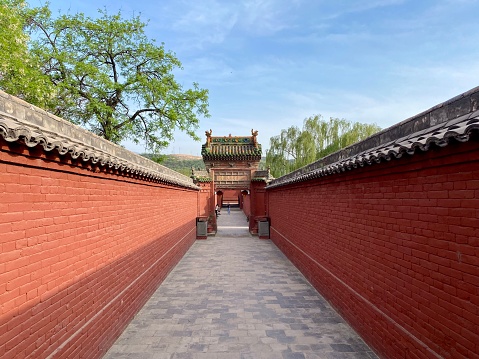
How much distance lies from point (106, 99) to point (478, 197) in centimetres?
1636

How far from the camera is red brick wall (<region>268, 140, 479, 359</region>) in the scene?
265 centimetres

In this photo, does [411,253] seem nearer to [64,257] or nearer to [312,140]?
[64,257]

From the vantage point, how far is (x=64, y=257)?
3.40 metres

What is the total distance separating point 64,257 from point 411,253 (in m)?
3.86

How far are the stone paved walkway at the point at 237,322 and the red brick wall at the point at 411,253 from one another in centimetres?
52

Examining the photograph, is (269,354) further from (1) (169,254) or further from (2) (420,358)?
(1) (169,254)

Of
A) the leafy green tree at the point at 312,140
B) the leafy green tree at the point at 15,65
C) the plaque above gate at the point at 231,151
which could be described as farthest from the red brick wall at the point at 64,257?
the leafy green tree at the point at 312,140

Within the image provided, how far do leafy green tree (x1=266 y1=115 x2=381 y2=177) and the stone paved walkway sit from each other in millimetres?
17629

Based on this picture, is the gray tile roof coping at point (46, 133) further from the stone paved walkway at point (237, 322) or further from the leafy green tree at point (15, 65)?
the leafy green tree at point (15, 65)

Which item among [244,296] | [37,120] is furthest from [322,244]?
[37,120]

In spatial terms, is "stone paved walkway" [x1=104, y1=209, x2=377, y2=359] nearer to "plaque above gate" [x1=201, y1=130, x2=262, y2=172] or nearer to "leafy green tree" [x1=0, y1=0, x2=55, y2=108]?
"leafy green tree" [x1=0, y1=0, x2=55, y2=108]

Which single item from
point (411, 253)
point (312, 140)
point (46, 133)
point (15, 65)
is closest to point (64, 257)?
point (46, 133)

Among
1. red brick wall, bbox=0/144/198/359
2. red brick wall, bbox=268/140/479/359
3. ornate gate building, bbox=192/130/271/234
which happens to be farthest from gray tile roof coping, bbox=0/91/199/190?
ornate gate building, bbox=192/130/271/234

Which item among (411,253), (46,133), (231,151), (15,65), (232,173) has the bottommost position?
(411,253)
